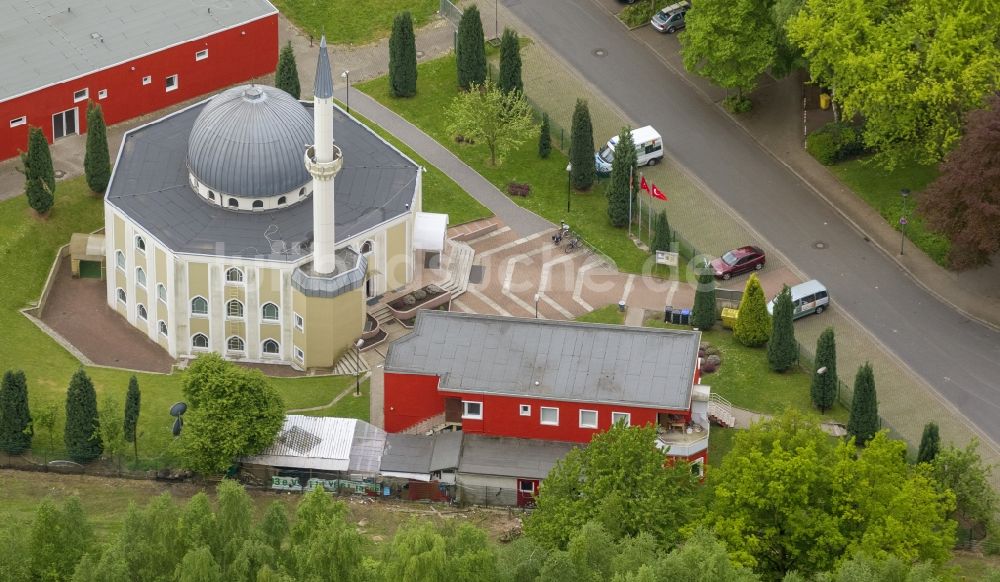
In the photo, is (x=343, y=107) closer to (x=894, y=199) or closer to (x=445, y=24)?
(x=445, y=24)

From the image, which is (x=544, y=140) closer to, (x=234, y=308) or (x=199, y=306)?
(x=234, y=308)

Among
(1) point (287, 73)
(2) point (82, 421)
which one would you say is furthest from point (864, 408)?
(1) point (287, 73)

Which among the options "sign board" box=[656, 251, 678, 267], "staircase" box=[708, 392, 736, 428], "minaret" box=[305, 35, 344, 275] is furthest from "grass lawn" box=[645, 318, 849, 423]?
"minaret" box=[305, 35, 344, 275]

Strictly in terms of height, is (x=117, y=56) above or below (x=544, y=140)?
above

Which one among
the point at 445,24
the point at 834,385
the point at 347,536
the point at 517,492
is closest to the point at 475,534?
Result: the point at 347,536

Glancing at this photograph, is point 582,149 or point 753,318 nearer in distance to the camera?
point 753,318

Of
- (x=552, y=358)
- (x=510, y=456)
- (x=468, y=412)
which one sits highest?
(x=552, y=358)
